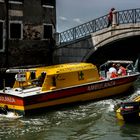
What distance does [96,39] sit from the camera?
25.1 meters

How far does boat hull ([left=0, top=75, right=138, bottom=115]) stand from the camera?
52.5 ft

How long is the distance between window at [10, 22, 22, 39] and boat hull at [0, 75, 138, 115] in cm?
765

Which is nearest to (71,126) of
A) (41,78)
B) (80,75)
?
(41,78)

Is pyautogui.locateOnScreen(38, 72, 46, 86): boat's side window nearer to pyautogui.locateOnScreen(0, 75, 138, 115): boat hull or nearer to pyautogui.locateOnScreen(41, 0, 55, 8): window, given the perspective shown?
pyautogui.locateOnScreen(0, 75, 138, 115): boat hull

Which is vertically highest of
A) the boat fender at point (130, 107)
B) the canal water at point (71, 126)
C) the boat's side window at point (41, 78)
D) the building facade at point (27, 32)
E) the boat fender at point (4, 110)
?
the building facade at point (27, 32)

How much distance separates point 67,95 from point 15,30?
28.8 ft

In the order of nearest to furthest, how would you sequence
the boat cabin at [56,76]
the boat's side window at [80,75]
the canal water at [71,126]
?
1. the canal water at [71,126]
2. the boat cabin at [56,76]
3. the boat's side window at [80,75]

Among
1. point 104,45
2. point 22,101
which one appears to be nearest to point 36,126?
point 22,101

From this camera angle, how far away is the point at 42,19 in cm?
2608

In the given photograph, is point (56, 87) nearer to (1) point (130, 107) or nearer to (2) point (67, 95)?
(2) point (67, 95)

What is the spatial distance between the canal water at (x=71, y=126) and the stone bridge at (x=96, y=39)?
7667mm

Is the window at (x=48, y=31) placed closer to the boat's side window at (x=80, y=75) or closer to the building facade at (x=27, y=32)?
the building facade at (x=27, y=32)

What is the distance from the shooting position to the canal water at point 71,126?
42.4 feet

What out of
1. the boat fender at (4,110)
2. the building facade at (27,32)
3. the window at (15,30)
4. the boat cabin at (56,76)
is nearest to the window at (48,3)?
the building facade at (27,32)
